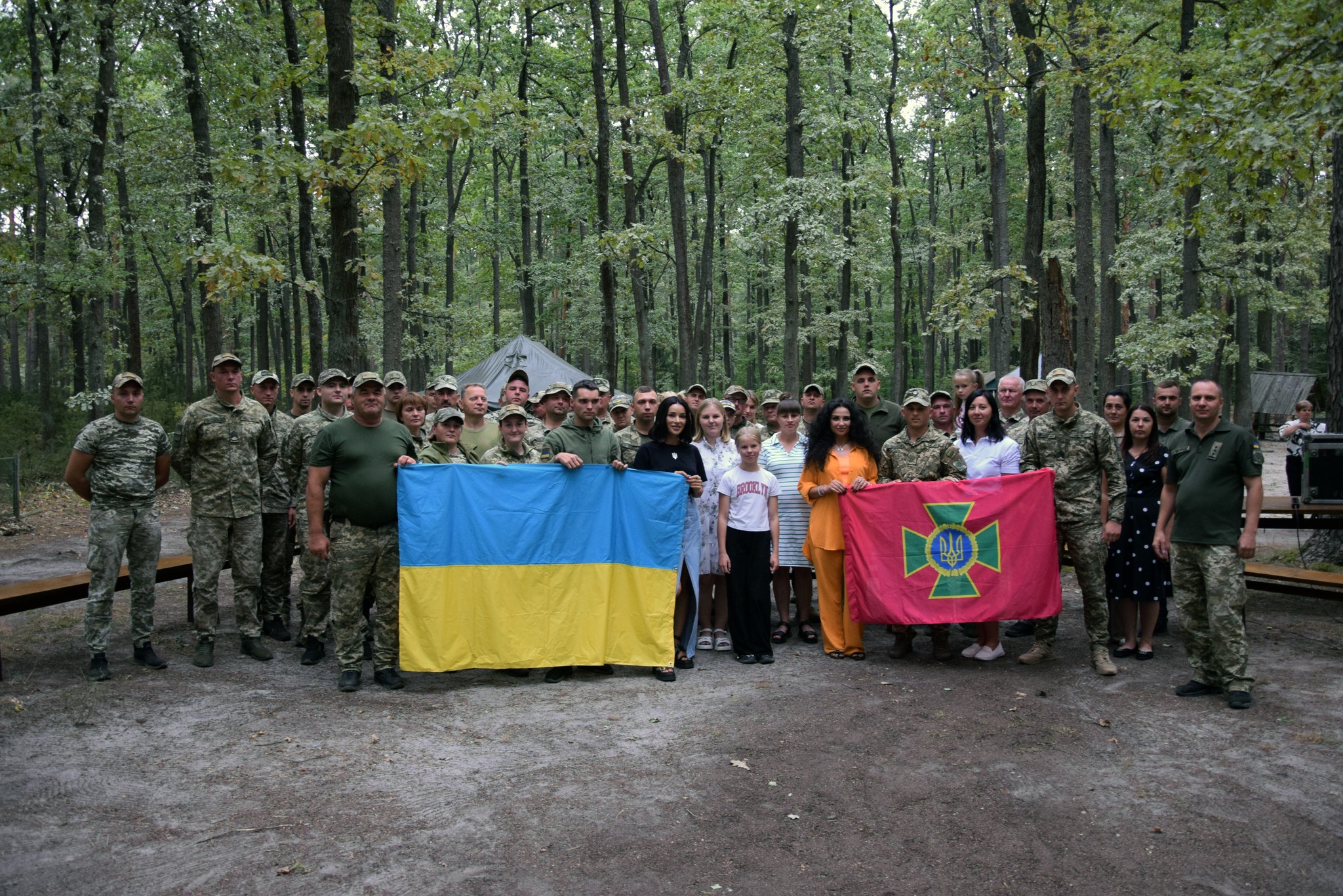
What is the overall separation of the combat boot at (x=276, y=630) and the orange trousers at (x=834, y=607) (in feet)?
15.1

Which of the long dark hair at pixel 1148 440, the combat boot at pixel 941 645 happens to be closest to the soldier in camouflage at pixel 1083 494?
the long dark hair at pixel 1148 440

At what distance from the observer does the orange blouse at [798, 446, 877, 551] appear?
7180mm

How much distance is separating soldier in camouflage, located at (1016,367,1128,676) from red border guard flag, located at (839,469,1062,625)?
17cm

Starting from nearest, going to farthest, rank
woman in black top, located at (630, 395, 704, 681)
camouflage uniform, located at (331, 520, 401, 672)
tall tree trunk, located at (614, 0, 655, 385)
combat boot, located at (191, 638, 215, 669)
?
1. camouflage uniform, located at (331, 520, 401, 672)
2. combat boot, located at (191, 638, 215, 669)
3. woman in black top, located at (630, 395, 704, 681)
4. tall tree trunk, located at (614, 0, 655, 385)

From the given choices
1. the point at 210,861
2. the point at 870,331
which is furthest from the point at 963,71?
the point at 870,331

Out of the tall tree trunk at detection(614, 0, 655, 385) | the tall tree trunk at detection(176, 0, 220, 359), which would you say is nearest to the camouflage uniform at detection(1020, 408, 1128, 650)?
the tall tree trunk at detection(614, 0, 655, 385)

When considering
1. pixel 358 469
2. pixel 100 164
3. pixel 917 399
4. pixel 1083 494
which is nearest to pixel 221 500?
pixel 358 469

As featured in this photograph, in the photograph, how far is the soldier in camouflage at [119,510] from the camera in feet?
20.8

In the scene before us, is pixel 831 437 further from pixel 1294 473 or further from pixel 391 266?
pixel 391 266

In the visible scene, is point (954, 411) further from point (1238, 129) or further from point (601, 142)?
point (601, 142)

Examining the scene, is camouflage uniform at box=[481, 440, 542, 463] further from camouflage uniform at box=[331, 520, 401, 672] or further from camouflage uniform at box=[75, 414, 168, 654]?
camouflage uniform at box=[75, 414, 168, 654]

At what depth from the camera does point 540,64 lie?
79.3 ft

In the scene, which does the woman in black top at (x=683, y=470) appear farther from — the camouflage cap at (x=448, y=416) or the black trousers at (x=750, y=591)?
the camouflage cap at (x=448, y=416)

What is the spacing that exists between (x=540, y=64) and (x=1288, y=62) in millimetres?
20617
